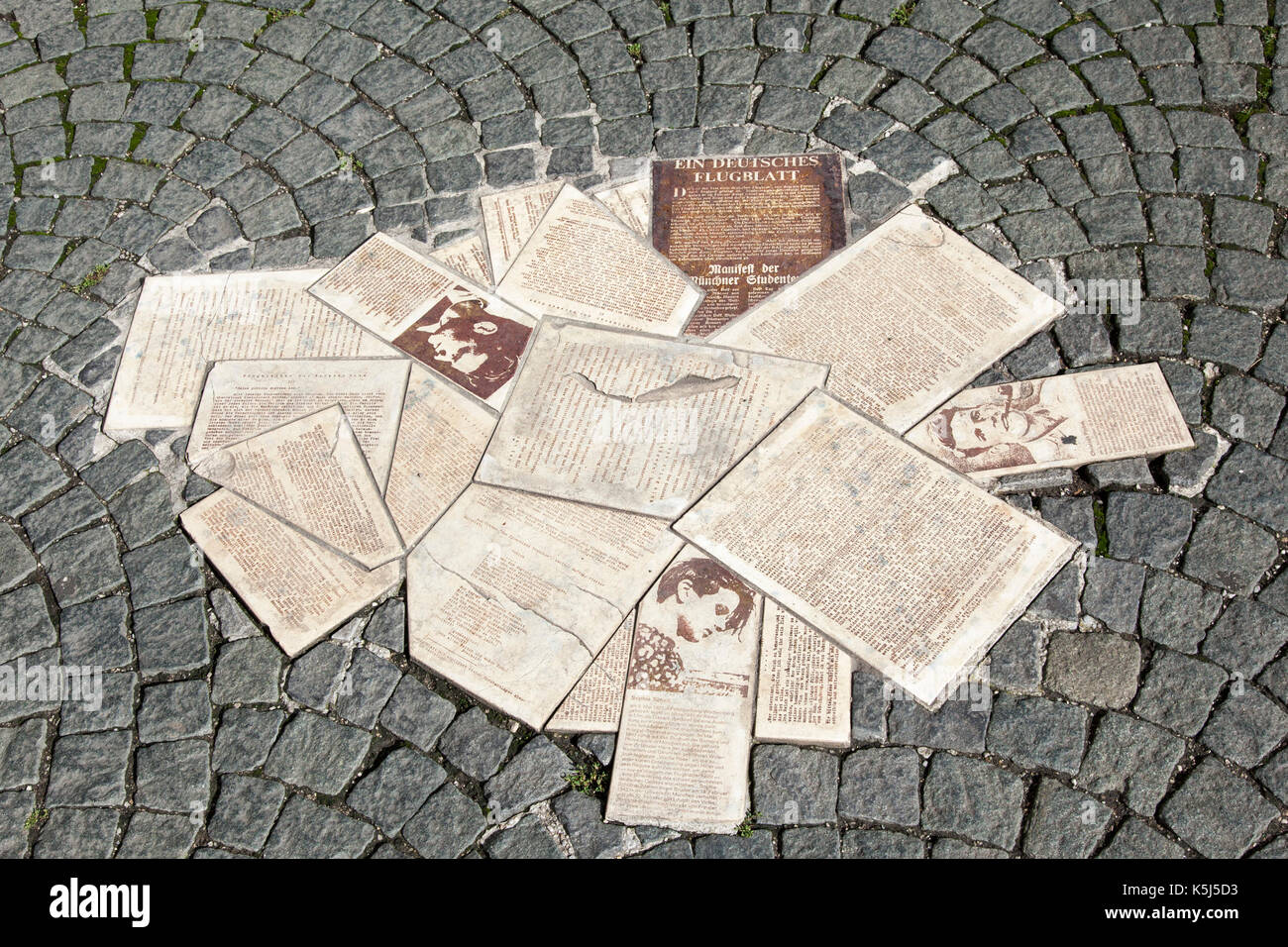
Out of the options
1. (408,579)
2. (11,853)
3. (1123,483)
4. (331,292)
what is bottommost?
(11,853)

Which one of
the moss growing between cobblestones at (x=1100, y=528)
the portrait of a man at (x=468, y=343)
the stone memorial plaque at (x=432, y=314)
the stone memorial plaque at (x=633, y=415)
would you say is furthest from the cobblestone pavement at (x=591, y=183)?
the stone memorial plaque at (x=633, y=415)

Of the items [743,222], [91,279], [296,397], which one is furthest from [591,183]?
[91,279]

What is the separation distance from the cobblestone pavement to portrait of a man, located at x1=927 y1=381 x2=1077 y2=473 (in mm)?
172

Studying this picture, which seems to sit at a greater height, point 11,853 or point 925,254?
point 925,254

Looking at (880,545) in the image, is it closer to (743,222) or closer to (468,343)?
(743,222)

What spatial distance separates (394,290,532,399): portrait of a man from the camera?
483cm

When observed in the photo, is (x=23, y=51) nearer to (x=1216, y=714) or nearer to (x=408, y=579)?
(x=408, y=579)

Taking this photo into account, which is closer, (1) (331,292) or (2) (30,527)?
(2) (30,527)

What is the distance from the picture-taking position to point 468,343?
16.1ft

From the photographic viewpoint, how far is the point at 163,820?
3.97 meters

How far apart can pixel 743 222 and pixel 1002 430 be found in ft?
5.47

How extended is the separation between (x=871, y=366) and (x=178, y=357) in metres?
3.31

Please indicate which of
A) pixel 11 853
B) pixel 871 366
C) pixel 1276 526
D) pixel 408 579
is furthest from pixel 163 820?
pixel 1276 526

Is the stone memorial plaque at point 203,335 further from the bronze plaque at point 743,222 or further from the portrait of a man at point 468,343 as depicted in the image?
the bronze plaque at point 743,222
